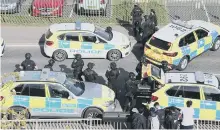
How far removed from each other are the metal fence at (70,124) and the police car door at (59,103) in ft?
4.02

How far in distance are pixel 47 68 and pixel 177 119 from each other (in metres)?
4.85

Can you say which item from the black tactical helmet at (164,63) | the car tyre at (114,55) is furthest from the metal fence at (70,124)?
the car tyre at (114,55)

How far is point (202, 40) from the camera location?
75.7ft

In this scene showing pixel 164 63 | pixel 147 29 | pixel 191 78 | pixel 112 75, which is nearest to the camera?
pixel 191 78

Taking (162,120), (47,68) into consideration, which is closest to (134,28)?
(47,68)

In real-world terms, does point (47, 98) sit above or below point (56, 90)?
below

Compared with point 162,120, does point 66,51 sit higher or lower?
higher

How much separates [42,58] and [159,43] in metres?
4.82

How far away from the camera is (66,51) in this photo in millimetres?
23047

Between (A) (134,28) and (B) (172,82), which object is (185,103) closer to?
(B) (172,82)

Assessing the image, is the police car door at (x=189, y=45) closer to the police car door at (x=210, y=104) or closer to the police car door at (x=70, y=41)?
the police car door at (x=70, y=41)

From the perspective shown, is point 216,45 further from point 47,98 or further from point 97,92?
point 47,98

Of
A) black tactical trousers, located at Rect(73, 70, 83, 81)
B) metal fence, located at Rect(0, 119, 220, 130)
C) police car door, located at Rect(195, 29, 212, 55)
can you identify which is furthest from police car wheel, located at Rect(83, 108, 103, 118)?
police car door, located at Rect(195, 29, 212, 55)

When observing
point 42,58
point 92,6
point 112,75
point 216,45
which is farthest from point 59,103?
point 92,6
